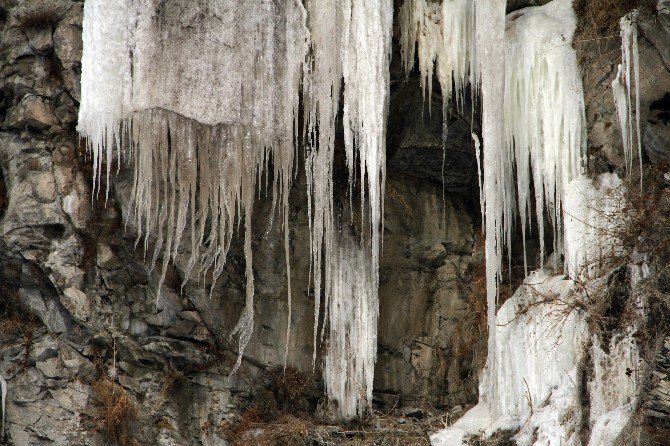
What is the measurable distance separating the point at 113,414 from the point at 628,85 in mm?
6089

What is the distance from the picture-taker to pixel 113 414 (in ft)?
32.7

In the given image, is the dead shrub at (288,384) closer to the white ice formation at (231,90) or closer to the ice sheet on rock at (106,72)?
the white ice formation at (231,90)

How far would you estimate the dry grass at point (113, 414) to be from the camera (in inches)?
392

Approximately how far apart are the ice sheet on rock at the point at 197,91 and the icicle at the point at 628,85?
2.99 meters

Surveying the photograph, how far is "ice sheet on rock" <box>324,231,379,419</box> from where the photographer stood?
10258mm

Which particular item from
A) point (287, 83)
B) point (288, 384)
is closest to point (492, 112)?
point (287, 83)

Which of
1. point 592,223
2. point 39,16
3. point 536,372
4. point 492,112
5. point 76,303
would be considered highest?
point 39,16

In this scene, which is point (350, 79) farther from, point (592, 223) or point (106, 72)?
point (592, 223)

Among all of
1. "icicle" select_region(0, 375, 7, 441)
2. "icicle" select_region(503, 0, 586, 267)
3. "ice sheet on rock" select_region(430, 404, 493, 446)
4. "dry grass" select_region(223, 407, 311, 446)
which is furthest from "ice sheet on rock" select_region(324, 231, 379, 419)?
"icicle" select_region(0, 375, 7, 441)

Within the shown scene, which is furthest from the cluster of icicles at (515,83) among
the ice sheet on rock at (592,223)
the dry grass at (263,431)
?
the dry grass at (263,431)

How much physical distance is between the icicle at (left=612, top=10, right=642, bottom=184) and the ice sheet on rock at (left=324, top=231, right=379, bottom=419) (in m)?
3.19

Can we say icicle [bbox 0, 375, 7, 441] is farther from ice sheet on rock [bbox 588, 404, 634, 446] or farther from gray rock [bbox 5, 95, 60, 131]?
ice sheet on rock [bbox 588, 404, 634, 446]

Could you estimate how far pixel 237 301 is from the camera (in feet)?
34.0

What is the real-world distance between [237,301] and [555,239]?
3.48m
